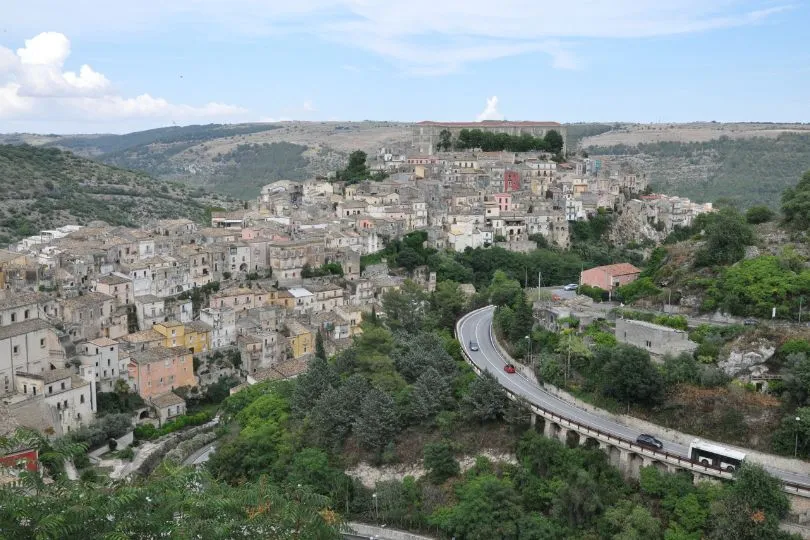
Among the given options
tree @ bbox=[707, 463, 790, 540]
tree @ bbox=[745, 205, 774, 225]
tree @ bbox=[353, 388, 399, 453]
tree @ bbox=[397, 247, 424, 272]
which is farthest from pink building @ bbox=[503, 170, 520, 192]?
tree @ bbox=[707, 463, 790, 540]

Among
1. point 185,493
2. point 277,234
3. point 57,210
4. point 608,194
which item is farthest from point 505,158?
point 185,493

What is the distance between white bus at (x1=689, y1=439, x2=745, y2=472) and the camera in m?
24.6

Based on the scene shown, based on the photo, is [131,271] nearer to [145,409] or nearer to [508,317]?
[145,409]

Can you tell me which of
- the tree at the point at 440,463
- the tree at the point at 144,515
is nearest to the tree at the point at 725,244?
the tree at the point at 440,463

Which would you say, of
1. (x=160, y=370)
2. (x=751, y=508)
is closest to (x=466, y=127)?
(x=160, y=370)

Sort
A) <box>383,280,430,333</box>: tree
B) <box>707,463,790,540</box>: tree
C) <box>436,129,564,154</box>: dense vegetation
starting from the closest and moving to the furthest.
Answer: <box>707,463,790,540</box>: tree → <box>383,280,430,333</box>: tree → <box>436,129,564,154</box>: dense vegetation

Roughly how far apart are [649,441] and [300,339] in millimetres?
26959

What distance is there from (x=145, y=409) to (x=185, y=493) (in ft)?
92.3

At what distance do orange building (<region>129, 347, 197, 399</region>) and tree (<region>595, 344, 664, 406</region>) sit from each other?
25.3 meters

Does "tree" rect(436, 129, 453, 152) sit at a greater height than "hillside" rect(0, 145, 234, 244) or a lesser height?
greater

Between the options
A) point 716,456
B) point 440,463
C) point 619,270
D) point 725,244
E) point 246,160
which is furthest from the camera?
point 246,160

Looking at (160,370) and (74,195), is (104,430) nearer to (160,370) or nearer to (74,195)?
(160,370)

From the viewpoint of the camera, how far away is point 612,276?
141 feet

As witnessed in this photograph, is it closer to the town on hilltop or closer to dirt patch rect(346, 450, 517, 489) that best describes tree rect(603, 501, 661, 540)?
dirt patch rect(346, 450, 517, 489)
